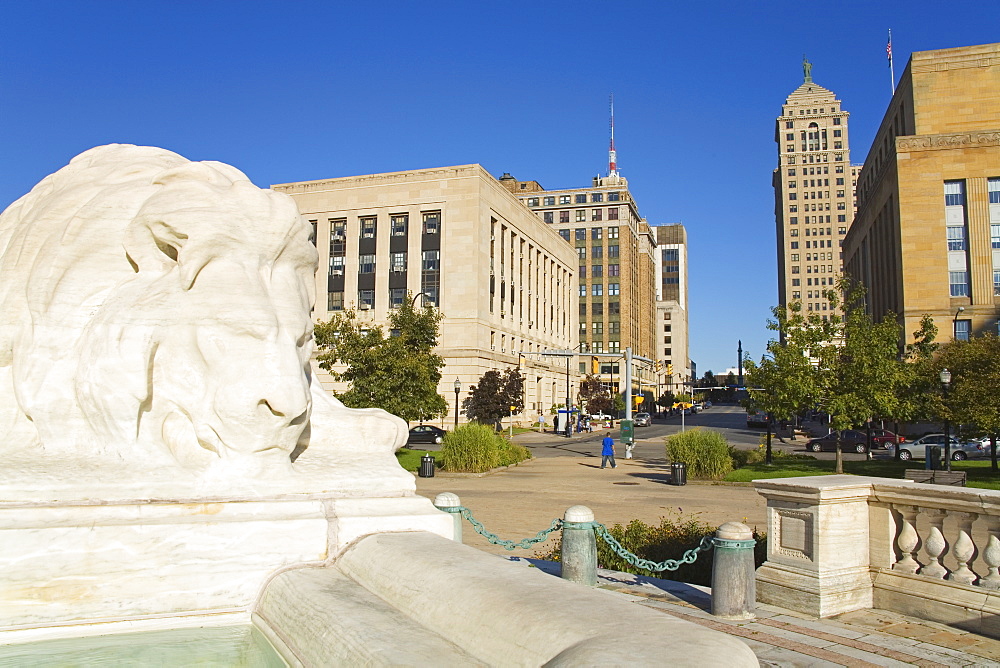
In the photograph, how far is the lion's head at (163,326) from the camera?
627 cm

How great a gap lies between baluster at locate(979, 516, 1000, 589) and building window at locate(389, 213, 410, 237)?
189ft

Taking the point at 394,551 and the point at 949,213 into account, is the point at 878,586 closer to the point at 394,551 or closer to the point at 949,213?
the point at 394,551

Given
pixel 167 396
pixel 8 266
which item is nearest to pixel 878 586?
pixel 167 396

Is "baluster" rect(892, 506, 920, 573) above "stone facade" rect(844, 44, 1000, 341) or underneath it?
underneath

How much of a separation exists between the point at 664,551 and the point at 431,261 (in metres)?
52.5

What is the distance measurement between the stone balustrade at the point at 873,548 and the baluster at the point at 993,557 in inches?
0.5

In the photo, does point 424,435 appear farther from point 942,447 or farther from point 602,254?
point 602,254

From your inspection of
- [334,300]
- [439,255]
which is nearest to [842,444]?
[439,255]

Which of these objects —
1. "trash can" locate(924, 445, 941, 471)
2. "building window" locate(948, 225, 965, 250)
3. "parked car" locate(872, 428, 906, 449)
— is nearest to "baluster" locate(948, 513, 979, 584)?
"trash can" locate(924, 445, 941, 471)

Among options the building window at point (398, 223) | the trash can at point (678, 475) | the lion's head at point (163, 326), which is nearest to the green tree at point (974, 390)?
A: the trash can at point (678, 475)

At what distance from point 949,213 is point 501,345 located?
112 feet

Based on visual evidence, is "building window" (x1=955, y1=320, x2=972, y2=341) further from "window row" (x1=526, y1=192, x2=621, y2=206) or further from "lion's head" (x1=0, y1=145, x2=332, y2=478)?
"window row" (x1=526, y1=192, x2=621, y2=206)

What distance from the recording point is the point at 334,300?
63.9 metres

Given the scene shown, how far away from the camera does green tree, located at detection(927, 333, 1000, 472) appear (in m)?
22.7
